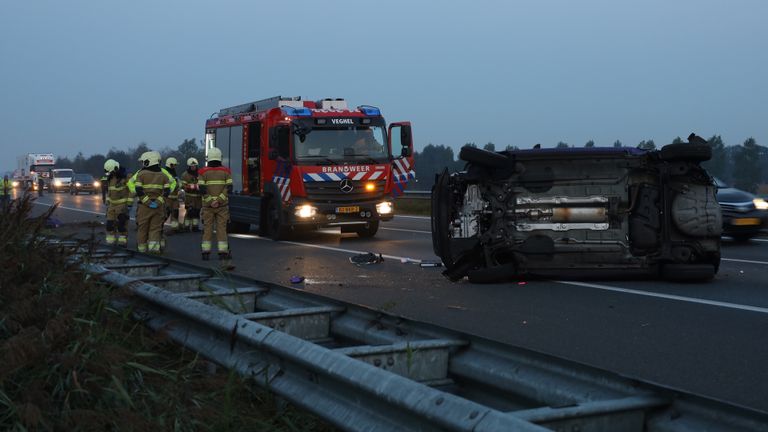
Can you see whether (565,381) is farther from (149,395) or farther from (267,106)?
(267,106)

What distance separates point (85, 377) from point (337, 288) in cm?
667

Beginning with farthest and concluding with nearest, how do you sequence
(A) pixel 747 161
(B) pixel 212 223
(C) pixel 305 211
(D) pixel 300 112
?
(A) pixel 747 161, (D) pixel 300 112, (C) pixel 305 211, (B) pixel 212 223

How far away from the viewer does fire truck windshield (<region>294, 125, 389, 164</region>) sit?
1773 centimetres

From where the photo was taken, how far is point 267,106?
765 inches

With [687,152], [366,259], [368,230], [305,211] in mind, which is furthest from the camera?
[368,230]

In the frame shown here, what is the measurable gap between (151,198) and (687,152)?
8.50 m

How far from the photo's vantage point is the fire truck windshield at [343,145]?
17734mm

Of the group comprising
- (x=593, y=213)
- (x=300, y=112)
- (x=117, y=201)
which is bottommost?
(x=117, y=201)

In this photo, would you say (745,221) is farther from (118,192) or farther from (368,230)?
(118,192)

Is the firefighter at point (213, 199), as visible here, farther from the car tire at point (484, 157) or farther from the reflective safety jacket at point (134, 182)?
the car tire at point (484, 157)

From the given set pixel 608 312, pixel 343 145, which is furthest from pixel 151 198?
pixel 608 312

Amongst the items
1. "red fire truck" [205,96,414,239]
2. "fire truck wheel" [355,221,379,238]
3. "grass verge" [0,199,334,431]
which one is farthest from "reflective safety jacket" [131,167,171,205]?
"grass verge" [0,199,334,431]

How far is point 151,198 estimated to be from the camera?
14.6 metres

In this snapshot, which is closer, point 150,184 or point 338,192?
point 150,184
